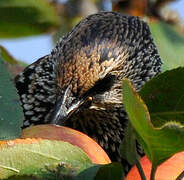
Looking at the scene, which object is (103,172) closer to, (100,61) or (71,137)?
(71,137)

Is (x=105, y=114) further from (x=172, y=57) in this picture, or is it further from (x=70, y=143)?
(x=70, y=143)

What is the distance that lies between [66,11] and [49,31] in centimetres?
30

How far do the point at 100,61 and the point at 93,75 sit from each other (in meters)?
0.08

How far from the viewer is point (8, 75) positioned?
1379 mm

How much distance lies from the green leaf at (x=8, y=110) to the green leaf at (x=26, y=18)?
2.07 metres

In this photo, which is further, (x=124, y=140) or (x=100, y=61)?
(x=100, y=61)

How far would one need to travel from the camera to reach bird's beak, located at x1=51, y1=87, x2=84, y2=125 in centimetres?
205

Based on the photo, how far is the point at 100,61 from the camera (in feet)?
7.66

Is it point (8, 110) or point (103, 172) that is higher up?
point (8, 110)

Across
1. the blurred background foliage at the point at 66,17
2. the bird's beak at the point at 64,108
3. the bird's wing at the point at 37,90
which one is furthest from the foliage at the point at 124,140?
the blurred background foliage at the point at 66,17

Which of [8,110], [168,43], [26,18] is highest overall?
[26,18]

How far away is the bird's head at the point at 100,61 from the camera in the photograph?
2.20m

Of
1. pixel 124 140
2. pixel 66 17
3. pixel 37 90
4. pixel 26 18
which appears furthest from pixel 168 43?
pixel 124 140

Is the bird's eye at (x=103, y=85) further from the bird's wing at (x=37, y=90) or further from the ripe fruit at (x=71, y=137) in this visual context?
the ripe fruit at (x=71, y=137)
